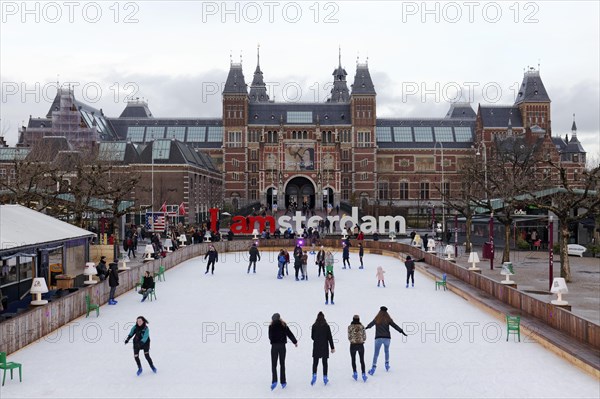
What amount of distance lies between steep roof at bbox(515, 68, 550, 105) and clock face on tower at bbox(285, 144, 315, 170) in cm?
3051

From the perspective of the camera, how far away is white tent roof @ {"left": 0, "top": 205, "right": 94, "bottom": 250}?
55.3 ft

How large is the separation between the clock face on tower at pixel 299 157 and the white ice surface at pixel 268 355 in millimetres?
56852

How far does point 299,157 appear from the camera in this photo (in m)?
77.4

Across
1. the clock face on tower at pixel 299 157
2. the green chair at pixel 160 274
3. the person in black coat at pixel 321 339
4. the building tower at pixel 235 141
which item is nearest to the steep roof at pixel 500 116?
the clock face on tower at pixel 299 157

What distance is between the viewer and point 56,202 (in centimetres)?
3122

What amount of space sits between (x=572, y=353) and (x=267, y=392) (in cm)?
594

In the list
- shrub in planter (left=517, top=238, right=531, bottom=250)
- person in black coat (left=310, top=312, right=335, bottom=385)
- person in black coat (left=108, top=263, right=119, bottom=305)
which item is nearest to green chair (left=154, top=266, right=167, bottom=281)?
person in black coat (left=108, top=263, right=119, bottom=305)

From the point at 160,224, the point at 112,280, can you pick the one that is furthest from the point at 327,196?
the point at 112,280

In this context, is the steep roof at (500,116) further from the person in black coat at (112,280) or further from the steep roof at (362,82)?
the person in black coat at (112,280)

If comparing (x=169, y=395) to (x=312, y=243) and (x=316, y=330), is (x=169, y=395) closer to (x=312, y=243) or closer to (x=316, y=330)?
(x=316, y=330)

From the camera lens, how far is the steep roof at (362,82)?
83.0 m

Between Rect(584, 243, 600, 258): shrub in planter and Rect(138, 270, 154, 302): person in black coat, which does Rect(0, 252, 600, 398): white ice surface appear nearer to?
Rect(138, 270, 154, 302): person in black coat

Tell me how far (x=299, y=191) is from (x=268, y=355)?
6994 cm

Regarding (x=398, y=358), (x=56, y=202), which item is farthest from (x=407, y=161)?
(x=398, y=358)
